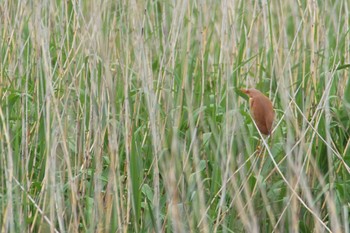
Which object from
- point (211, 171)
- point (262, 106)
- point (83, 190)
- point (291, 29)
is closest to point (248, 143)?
point (211, 171)

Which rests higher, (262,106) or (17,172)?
(262,106)

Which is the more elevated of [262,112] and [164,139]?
[262,112]

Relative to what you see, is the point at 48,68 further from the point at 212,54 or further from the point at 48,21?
the point at 212,54

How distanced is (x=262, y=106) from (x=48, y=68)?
53 cm

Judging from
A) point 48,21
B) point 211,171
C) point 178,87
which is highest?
point 48,21

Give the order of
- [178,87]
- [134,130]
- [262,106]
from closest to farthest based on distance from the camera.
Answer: [262,106] < [134,130] < [178,87]

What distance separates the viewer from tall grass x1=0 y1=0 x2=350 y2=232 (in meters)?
2.07

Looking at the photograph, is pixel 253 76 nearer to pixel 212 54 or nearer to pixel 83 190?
pixel 212 54

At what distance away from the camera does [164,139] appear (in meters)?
2.43

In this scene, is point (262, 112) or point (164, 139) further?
point (164, 139)

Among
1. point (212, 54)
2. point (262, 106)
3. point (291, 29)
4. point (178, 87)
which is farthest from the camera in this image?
point (291, 29)

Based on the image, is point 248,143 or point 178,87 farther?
point 178,87

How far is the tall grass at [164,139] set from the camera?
207 centimetres

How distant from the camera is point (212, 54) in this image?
9.98ft
